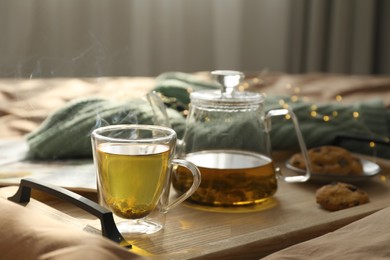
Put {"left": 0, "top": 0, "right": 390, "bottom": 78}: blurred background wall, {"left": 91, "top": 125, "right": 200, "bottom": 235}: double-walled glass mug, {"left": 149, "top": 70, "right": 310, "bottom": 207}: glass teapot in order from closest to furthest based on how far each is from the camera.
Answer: {"left": 91, "top": 125, "right": 200, "bottom": 235}: double-walled glass mug
{"left": 149, "top": 70, "right": 310, "bottom": 207}: glass teapot
{"left": 0, "top": 0, "right": 390, "bottom": 78}: blurred background wall

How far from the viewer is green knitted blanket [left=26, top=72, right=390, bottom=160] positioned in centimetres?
108

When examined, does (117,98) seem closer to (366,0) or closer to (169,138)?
(169,138)

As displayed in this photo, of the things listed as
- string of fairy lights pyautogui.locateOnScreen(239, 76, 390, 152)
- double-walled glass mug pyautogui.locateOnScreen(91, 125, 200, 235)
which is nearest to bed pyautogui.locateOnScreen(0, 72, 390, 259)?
string of fairy lights pyautogui.locateOnScreen(239, 76, 390, 152)

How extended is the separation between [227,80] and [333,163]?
Result: 23 cm

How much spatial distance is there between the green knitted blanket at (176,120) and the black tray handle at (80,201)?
19cm

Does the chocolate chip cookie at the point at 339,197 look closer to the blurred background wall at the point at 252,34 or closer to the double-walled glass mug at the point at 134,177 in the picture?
the double-walled glass mug at the point at 134,177

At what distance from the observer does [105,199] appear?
798mm

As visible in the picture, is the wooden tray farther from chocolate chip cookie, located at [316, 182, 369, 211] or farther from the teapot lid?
the teapot lid

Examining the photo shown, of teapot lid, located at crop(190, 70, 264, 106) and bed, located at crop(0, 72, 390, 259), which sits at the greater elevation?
teapot lid, located at crop(190, 70, 264, 106)

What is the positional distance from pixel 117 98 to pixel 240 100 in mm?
278

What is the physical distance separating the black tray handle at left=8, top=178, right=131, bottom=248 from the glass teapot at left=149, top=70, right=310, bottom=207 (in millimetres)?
168

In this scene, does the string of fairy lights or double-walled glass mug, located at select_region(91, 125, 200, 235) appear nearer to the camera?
double-walled glass mug, located at select_region(91, 125, 200, 235)

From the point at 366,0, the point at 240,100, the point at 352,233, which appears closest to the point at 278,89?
the point at 240,100

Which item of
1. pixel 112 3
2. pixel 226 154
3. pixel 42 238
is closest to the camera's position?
pixel 42 238
